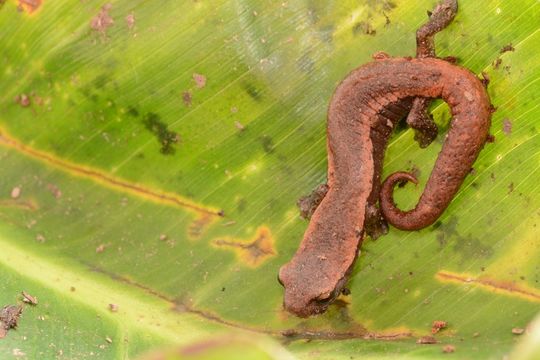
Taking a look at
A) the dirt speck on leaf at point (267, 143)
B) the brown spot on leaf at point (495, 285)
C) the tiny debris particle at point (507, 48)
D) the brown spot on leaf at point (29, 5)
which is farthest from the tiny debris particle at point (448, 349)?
the brown spot on leaf at point (29, 5)

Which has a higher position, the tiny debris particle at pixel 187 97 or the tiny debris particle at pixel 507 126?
the tiny debris particle at pixel 187 97

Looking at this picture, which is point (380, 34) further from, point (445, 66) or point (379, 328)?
point (379, 328)

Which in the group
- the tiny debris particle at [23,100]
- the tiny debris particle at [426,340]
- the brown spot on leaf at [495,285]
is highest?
the tiny debris particle at [23,100]

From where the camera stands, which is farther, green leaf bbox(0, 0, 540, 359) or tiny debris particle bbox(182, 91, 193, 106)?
tiny debris particle bbox(182, 91, 193, 106)

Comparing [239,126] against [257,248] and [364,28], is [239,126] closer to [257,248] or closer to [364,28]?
[257,248]

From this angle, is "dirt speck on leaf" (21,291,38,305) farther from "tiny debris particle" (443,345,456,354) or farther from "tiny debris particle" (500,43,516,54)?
"tiny debris particle" (500,43,516,54)

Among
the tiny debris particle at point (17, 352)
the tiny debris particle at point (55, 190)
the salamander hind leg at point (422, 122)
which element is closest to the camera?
the tiny debris particle at point (17, 352)

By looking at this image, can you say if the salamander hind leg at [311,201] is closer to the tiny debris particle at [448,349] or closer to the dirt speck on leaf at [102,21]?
the tiny debris particle at [448,349]

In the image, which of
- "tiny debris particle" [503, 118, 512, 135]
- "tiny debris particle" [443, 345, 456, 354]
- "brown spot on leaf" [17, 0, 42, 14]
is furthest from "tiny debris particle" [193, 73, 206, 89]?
"tiny debris particle" [443, 345, 456, 354]
